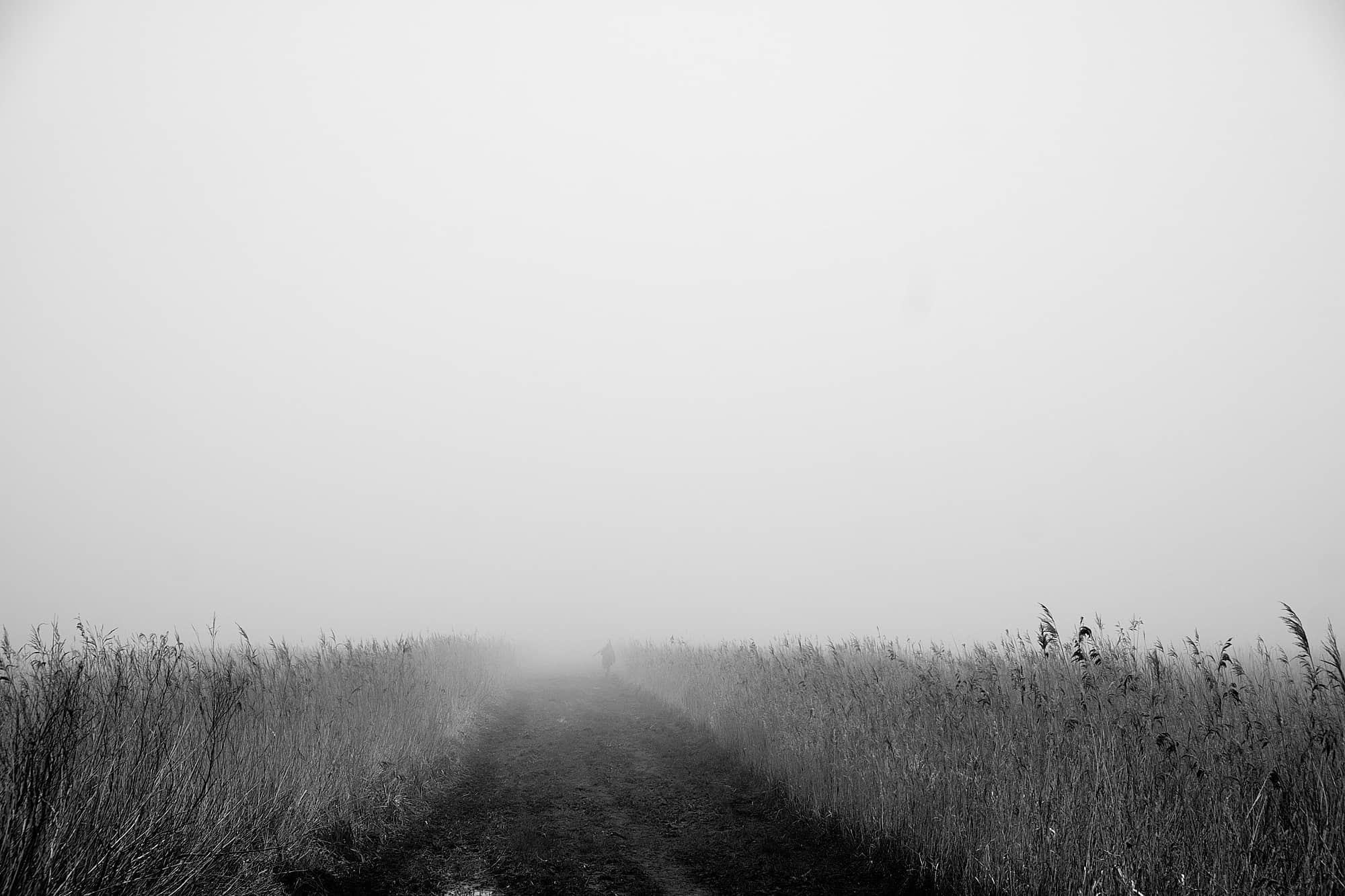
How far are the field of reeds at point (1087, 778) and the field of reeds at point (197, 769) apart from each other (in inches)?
261

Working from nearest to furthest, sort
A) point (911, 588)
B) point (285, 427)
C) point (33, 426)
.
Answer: point (911, 588)
point (33, 426)
point (285, 427)

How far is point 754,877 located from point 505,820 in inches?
172

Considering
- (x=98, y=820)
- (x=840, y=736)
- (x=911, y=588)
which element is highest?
(x=98, y=820)

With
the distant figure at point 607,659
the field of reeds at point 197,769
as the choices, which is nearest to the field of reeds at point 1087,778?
the field of reeds at point 197,769

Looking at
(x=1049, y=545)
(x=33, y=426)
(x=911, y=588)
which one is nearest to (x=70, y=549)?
(x=33, y=426)

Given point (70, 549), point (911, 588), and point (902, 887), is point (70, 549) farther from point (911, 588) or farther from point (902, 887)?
point (911, 588)

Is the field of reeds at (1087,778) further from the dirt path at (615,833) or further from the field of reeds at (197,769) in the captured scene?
the field of reeds at (197,769)

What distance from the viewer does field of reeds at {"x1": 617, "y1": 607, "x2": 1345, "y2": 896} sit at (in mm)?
4652

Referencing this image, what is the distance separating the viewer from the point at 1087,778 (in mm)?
5766

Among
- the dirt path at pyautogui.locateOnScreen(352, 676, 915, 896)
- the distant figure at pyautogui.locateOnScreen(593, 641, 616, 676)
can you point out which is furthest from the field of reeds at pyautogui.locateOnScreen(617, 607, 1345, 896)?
the distant figure at pyautogui.locateOnScreen(593, 641, 616, 676)

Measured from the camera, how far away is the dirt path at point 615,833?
A: 6.70 meters

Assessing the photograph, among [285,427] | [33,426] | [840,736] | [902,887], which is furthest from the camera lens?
[285,427]

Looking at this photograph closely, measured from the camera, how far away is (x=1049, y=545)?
82250mm

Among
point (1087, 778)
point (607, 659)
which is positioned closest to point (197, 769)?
point (1087, 778)
